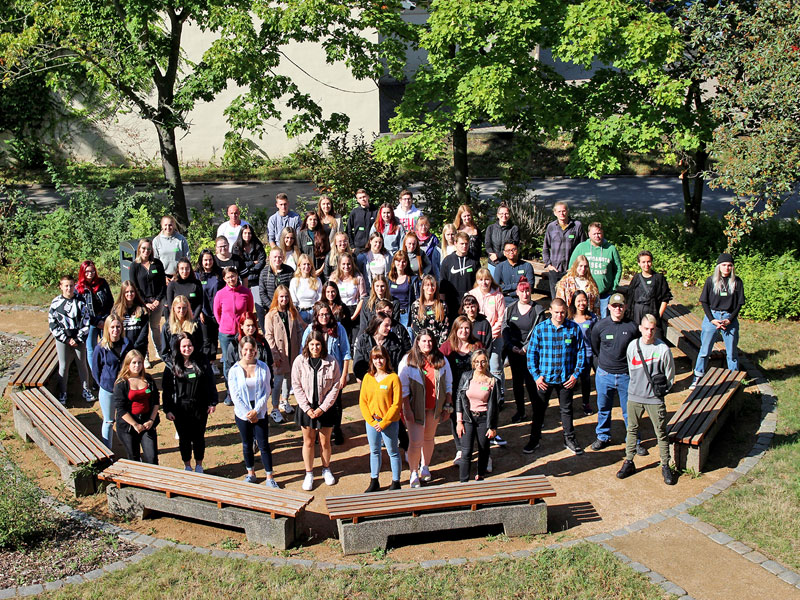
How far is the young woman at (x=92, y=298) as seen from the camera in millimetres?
10172

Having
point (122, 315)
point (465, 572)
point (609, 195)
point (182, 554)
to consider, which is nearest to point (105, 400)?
point (122, 315)

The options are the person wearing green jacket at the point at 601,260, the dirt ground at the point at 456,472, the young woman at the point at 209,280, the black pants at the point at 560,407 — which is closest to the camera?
the dirt ground at the point at 456,472

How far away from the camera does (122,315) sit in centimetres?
948

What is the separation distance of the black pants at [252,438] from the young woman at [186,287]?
2.27 meters

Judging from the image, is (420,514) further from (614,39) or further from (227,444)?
(614,39)

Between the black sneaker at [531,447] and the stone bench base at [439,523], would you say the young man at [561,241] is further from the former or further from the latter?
the stone bench base at [439,523]

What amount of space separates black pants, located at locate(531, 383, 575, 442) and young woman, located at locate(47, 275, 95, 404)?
17.3 feet

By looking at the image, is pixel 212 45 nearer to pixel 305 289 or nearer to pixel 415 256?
pixel 415 256

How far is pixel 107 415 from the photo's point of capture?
8.99 metres

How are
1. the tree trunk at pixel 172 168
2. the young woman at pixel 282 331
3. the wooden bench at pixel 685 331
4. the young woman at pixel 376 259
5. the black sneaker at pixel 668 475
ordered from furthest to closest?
the tree trunk at pixel 172 168
the wooden bench at pixel 685 331
the young woman at pixel 376 259
the young woman at pixel 282 331
the black sneaker at pixel 668 475

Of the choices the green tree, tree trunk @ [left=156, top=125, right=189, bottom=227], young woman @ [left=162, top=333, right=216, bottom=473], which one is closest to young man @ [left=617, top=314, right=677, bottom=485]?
young woman @ [left=162, top=333, right=216, bottom=473]

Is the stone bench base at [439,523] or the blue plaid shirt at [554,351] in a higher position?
the blue plaid shirt at [554,351]

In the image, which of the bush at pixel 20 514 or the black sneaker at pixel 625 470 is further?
the black sneaker at pixel 625 470

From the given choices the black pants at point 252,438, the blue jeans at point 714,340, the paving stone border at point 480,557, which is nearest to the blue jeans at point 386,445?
the black pants at point 252,438
